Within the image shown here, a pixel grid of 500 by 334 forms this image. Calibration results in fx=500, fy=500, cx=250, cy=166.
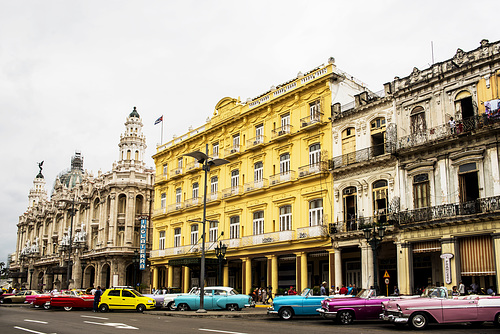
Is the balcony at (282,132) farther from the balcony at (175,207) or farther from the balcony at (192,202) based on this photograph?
the balcony at (175,207)

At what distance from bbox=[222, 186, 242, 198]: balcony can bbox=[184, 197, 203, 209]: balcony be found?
11.6ft

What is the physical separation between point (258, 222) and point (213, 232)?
18.4 feet

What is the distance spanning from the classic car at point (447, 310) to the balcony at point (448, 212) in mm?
8243

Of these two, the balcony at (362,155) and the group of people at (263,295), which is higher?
the balcony at (362,155)

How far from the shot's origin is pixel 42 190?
97938 mm

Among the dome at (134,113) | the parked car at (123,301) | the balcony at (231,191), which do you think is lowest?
the parked car at (123,301)

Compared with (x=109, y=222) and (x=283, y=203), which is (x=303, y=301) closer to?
(x=283, y=203)

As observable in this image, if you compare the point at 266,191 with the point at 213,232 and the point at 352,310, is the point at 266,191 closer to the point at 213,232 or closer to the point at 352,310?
the point at 213,232

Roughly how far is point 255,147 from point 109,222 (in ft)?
94.4

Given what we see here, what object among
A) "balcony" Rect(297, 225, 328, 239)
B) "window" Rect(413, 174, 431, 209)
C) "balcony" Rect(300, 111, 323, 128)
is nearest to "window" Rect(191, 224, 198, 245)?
"balcony" Rect(297, 225, 328, 239)

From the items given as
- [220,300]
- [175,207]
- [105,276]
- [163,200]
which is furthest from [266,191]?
[105,276]

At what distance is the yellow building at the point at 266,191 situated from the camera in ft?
108

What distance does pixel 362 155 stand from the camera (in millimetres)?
30484

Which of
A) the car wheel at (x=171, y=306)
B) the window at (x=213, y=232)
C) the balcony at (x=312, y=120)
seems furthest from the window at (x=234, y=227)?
the car wheel at (x=171, y=306)
